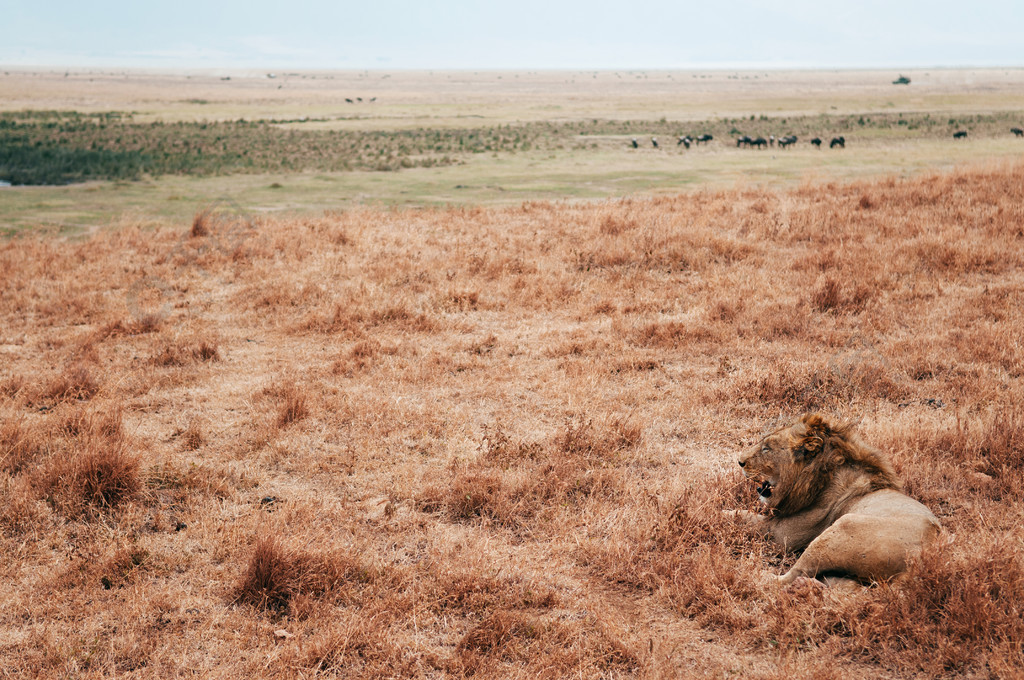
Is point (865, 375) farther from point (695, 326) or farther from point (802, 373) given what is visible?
point (695, 326)

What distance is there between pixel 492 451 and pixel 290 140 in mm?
45076

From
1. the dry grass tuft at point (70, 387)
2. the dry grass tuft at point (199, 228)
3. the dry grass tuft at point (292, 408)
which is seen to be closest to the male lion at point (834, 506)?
the dry grass tuft at point (292, 408)

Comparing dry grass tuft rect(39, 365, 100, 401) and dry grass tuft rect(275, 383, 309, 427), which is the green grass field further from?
dry grass tuft rect(275, 383, 309, 427)

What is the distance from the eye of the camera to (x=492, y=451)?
6.25m

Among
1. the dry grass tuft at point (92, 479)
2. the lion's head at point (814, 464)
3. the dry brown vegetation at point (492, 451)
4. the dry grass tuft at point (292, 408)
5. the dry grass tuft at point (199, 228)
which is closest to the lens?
the dry brown vegetation at point (492, 451)

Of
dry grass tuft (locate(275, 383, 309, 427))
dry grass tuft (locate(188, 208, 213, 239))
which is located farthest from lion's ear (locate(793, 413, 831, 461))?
dry grass tuft (locate(188, 208, 213, 239))

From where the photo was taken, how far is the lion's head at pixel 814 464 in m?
4.64

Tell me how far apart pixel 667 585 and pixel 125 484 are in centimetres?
411

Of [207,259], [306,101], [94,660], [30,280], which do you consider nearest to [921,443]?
[94,660]

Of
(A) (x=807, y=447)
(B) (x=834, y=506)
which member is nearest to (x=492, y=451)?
(A) (x=807, y=447)

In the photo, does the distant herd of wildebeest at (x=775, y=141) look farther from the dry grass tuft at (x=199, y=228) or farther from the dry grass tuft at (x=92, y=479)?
the dry grass tuft at (x=92, y=479)

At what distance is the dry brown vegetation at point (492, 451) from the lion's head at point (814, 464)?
0.43 meters

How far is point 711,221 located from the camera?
1527 cm

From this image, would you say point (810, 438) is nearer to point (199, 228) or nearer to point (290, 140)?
point (199, 228)
